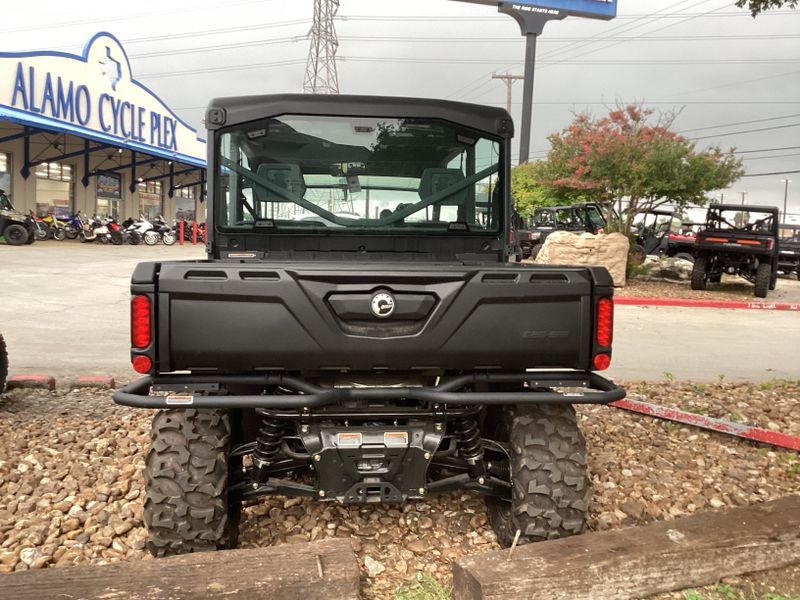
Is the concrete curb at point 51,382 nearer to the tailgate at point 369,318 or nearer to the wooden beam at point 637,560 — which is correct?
the tailgate at point 369,318

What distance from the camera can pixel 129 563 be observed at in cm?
257

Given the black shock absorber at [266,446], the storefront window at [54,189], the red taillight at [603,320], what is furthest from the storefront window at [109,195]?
the red taillight at [603,320]

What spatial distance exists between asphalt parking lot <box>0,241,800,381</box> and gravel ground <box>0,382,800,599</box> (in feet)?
5.70

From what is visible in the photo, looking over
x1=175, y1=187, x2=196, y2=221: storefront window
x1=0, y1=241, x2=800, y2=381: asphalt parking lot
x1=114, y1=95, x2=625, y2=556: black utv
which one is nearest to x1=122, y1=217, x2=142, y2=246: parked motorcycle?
x1=175, y1=187, x2=196, y2=221: storefront window

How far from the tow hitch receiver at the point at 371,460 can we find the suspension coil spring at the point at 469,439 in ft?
0.57

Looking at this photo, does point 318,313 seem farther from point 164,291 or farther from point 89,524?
point 89,524

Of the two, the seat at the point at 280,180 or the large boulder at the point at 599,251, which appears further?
the large boulder at the point at 599,251

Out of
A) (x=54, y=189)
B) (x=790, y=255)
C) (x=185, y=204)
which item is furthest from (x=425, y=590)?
(x=185, y=204)

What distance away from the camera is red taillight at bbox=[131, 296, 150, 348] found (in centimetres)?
256

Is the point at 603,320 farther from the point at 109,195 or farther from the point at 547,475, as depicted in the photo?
the point at 109,195

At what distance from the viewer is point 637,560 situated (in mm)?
2633

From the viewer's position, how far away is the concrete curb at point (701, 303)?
13.6 m

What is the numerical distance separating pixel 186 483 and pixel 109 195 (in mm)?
33193

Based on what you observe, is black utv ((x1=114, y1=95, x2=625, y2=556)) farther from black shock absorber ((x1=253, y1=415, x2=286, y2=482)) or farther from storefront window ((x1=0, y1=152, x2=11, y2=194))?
storefront window ((x1=0, y1=152, x2=11, y2=194))
